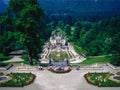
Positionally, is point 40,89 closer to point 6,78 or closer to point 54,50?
point 6,78

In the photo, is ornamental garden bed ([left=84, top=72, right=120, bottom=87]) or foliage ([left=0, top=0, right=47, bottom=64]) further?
foliage ([left=0, top=0, right=47, bottom=64])

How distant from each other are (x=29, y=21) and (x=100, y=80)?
1382 centimetres

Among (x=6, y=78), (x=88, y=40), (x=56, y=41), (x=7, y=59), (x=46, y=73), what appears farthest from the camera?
(x=56, y=41)

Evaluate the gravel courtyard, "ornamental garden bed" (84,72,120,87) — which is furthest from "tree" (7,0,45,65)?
"ornamental garden bed" (84,72,120,87)

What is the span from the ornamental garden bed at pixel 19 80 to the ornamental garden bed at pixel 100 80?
23.3 feet

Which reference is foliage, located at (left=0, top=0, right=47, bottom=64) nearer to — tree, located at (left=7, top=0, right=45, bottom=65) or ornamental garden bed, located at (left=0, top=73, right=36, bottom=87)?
tree, located at (left=7, top=0, right=45, bottom=65)

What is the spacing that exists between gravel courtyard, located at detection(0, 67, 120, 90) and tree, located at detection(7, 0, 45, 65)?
198 inches

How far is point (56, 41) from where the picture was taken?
269ft

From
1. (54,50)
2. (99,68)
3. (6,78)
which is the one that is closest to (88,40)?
(54,50)

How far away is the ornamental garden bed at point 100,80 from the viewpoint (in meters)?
28.8

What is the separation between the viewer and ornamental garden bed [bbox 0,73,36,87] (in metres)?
29.1

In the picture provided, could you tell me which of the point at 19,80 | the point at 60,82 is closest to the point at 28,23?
the point at 19,80

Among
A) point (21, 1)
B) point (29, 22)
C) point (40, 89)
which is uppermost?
point (21, 1)

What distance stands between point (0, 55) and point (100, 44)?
2261 centimetres
